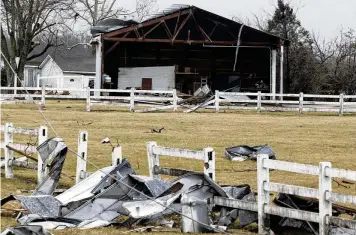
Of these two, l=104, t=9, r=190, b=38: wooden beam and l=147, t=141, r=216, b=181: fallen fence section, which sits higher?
l=104, t=9, r=190, b=38: wooden beam

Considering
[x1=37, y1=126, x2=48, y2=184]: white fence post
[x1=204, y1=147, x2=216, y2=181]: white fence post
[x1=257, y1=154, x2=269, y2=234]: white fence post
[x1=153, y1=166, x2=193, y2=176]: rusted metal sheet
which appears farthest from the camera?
[x1=37, y1=126, x2=48, y2=184]: white fence post

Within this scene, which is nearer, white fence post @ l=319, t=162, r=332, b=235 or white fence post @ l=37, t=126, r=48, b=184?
white fence post @ l=319, t=162, r=332, b=235

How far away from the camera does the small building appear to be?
64.8 m

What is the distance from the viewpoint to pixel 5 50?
182 ft

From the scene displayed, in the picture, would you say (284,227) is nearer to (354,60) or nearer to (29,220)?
(29,220)

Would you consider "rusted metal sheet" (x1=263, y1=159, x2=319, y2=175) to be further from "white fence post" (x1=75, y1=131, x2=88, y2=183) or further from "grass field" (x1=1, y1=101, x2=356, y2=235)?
"white fence post" (x1=75, y1=131, x2=88, y2=183)

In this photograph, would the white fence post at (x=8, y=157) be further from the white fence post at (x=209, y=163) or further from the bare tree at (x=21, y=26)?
the bare tree at (x=21, y=26)

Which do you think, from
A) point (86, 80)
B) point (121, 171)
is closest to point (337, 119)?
point (121, 171)

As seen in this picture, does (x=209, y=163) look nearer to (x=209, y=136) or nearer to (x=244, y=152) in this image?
(x=244, y=152)

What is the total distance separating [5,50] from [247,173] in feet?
141

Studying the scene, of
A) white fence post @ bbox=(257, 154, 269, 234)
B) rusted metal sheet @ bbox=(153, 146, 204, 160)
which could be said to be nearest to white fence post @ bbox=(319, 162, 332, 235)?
white fence post @ bbox=(257, 154, 269, 234)

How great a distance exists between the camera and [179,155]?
37.3 feet

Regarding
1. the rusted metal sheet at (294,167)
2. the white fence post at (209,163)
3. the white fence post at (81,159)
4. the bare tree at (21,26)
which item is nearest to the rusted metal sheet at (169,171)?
the white fence post at (209,163)

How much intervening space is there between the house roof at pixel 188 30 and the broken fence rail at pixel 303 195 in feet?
102
